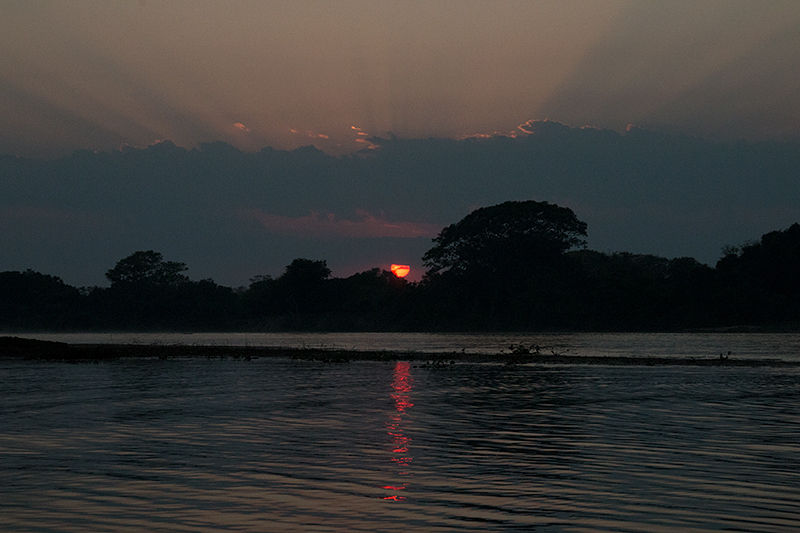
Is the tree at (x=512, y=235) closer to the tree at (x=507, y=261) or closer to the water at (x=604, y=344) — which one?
the tree at (x=507, y=261)

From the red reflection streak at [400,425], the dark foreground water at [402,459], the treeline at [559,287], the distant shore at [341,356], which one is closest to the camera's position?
the dark foreground water at [402,459]

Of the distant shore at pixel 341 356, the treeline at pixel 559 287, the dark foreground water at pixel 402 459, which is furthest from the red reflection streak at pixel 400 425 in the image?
the treeline at pixel 559 287

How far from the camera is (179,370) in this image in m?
52.9

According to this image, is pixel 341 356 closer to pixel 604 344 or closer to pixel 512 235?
pixel 604 344

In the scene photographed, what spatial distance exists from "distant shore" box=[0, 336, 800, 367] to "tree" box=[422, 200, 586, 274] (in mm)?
100184

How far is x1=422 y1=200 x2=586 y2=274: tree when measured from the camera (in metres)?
169

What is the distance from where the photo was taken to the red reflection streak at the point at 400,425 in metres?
16.4

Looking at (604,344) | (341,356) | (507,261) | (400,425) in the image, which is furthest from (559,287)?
(400,425)

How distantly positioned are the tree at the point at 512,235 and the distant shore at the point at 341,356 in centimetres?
10018

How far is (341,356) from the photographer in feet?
211

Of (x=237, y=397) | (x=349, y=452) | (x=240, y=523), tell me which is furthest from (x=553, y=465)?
(x=237, y=397)

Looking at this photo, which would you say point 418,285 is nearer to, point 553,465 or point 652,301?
point 652,301

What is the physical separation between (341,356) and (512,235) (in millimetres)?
110777

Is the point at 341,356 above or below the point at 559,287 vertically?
below
